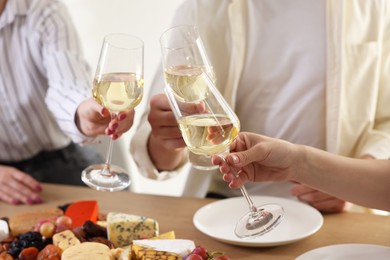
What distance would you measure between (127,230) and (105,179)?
143mm

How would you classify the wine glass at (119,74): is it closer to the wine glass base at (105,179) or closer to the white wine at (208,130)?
the wine glass base at (105,179)

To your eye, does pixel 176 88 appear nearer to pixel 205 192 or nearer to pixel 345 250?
pixel 345 250

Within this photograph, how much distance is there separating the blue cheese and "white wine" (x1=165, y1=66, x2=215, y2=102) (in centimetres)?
33

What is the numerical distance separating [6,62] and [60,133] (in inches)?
12.8

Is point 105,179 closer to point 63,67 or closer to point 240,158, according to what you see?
point 240,158

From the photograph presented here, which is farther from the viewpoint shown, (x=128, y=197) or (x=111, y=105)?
(x=128, y=197)

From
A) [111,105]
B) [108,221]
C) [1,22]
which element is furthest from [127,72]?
[1,22]

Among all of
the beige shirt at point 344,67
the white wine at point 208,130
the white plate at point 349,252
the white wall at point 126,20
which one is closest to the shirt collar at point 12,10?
the beige shirt at point 344,67

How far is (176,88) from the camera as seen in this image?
1.25m

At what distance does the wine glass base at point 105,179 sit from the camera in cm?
139

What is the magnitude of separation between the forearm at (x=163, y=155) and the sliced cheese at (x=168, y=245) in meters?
0.52

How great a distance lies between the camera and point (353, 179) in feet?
4.49

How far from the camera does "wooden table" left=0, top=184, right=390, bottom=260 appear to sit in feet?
4.49

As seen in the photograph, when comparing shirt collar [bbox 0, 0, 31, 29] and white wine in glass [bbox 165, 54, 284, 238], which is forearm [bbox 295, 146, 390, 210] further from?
shirt collar [bbox 0, 0, 31, 29]
